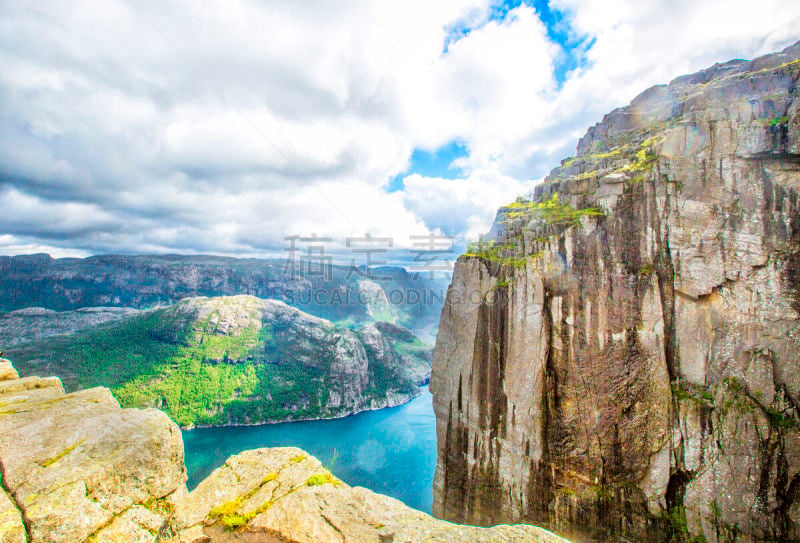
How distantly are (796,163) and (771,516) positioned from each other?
1837cm

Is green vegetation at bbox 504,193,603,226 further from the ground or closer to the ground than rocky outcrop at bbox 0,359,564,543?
further from the ground

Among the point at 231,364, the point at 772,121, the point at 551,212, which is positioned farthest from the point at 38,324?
the point at 772,121

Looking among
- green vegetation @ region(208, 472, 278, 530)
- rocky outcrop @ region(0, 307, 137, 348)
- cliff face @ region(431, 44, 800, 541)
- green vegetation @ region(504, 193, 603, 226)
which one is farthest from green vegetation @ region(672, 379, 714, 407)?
rocky outcrop @ region(0, 307, 137, 348)

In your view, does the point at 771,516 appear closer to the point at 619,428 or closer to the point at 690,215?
the point at 619,428

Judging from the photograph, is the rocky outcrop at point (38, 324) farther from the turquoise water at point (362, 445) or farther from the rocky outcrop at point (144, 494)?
the rocky outcrop at point (144, 494)

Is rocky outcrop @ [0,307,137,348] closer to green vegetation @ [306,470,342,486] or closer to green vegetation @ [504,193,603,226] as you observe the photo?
Answer: green vegetation @ [504,193,603,226]

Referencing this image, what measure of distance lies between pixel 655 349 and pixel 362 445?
82.9 metres

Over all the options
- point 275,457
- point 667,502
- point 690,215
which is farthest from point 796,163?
point 275,457

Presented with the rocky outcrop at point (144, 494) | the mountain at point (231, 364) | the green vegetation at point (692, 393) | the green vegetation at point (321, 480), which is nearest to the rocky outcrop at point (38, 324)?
the mountain at point (231, 364)

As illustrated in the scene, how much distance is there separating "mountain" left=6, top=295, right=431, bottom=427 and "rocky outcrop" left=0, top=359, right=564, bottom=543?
118 m

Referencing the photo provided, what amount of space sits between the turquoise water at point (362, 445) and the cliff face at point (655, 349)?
40.8 meters

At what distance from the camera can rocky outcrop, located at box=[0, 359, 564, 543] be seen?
15.6 feet

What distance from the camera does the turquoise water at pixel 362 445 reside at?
63.7m

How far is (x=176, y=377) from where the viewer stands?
120875 mm
